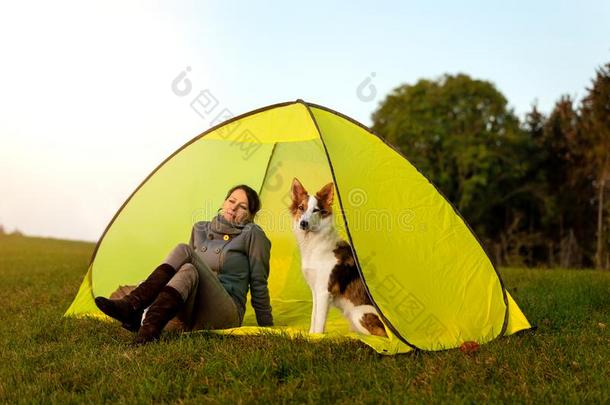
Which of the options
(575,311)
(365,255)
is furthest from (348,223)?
(575,311)

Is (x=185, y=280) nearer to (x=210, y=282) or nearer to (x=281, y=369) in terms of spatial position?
(x=210, y=282)

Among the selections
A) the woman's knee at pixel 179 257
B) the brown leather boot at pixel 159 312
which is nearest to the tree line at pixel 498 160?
the woman's knee at pixel 179 257

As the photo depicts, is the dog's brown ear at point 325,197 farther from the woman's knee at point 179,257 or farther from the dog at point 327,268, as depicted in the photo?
the woman's knee at point 179,257

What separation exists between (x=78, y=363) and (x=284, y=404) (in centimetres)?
161

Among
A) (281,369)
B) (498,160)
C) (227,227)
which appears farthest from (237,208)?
(498,160)

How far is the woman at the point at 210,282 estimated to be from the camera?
4.52m

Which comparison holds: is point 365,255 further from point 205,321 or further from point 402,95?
point 402,95

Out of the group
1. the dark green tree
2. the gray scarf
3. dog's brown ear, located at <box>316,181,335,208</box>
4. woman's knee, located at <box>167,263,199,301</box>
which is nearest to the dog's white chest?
dog's brown ear, located at <box>316,181,335,208</box>

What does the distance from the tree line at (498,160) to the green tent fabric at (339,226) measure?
18.3 metres

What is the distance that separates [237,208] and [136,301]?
1372mm

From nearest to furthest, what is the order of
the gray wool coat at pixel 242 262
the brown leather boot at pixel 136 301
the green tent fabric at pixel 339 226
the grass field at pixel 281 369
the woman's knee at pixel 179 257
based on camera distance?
the grass field at pixel 281 369, the brown leather boot at pixel 136 301, the woman's knee at pixel 179 257, the green tent fabric at pixel 339 226, the gray wool coat at pixel 242 262

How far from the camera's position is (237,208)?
557 centimetres

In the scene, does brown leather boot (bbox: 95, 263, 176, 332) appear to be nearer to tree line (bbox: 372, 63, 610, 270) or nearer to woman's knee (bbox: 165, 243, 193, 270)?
woman's knee (bbox: 165, 243, 193, 270)

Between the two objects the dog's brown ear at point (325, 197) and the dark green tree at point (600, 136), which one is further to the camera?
the dark green tree at point (600, 136)
